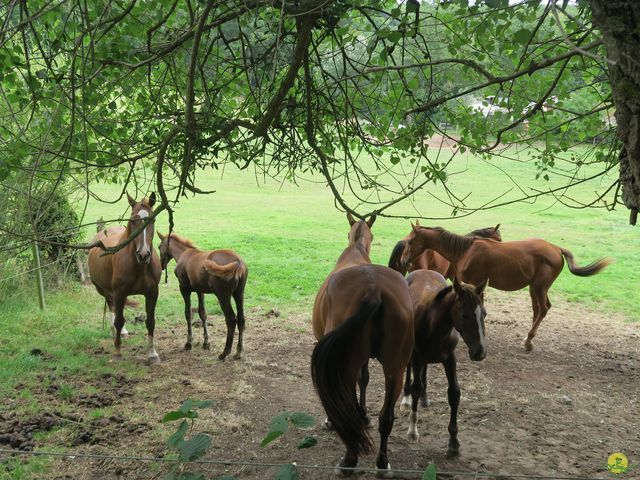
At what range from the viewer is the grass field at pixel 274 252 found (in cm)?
709

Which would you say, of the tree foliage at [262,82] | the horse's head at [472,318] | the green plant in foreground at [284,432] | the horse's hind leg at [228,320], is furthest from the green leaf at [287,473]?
the horse's hind leg at [228,320]

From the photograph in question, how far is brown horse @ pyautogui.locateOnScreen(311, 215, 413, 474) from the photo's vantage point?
3994mm

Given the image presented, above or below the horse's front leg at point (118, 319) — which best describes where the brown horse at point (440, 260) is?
above

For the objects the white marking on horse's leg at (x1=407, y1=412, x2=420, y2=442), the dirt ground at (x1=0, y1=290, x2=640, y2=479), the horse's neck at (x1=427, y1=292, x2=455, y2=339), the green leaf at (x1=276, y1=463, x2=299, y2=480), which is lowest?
the dirt ground at (x1=0, y1=290, x2=640, y2=479)

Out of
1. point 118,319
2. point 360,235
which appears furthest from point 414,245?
point 118,319

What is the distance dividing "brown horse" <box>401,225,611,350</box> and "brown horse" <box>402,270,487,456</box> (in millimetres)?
2564

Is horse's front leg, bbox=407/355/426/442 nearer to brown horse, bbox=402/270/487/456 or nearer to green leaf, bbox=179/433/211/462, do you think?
brown horse, bbox=402/270/487/456

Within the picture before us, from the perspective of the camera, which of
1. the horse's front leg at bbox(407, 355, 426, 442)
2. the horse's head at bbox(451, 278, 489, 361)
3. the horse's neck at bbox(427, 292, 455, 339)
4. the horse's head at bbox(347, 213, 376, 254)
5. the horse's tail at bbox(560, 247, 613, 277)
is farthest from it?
the horse's tail at bbox(560, 247, 613, 277)

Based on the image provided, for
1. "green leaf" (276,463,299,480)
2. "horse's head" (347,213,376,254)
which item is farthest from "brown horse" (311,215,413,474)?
"green leaf" (276,463,299,480)

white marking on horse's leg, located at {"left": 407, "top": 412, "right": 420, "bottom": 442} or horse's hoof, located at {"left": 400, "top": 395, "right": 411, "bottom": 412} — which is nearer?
white marking on horse's leg, located at {"left": 407, "top": 412, "right": 420, "bottom": 442}

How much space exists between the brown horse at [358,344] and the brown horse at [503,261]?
10.7 ft

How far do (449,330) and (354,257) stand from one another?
1.23 metres

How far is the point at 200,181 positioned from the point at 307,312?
14423 millimetres

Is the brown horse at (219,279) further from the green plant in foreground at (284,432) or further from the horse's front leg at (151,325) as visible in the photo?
the green plant in foreground at (284,432)
